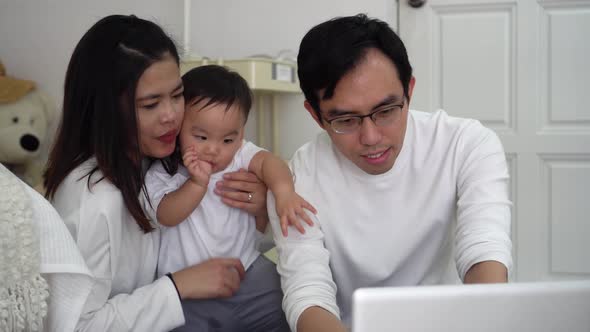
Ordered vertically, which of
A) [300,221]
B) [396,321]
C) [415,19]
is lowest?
[300,221]

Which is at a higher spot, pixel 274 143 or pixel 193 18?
pixel 193 18

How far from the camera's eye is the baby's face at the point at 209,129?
1348mm

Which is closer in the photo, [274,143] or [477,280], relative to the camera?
[477,280]

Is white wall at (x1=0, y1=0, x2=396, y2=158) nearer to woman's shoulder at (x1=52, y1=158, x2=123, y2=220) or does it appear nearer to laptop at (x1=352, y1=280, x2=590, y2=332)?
woman's shoulder at (x1=52, y1=158, x2=123, y2=220)

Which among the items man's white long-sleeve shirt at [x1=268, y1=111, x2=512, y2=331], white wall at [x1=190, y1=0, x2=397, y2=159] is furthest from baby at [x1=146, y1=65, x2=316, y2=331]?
white wall at [x1=190, y1=0, x2=397, y2=159]

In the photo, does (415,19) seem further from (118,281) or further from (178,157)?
(118,281)

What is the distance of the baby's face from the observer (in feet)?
4.42

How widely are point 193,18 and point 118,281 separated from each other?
224cm

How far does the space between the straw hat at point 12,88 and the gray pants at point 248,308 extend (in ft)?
7.35

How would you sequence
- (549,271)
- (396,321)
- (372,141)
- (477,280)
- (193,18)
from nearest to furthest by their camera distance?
(396,321) < (477,280) < (372,141) < (549,271) < (193,18)

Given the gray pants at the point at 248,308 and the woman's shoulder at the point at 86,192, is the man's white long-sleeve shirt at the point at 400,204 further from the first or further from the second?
the woman's shoulder at the point at 86,192

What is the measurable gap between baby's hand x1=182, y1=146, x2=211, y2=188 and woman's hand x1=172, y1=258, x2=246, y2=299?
0.17 metres

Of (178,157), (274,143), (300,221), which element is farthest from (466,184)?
(274,143)

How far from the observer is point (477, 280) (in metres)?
1.09
